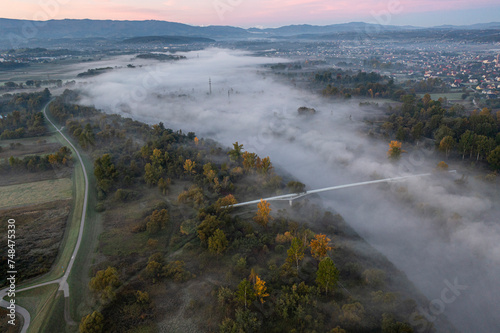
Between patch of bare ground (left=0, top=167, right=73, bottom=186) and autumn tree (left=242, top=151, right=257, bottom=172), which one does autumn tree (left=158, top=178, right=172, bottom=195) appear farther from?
patch of bare ground (left=0, top=167, right=73, bottom=186)

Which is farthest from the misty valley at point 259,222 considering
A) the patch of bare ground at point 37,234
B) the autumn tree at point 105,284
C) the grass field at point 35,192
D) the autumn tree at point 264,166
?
the autumn tree at point 264,166

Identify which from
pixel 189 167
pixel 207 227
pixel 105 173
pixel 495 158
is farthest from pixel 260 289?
pixel 495 158

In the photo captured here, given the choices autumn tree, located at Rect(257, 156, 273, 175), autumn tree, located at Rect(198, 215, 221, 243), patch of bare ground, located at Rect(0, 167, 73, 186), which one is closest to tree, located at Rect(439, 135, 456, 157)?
autumn tree, located at Rect(257, 156, 273, 175)

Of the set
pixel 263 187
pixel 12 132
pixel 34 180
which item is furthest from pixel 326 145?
pixel 12 132

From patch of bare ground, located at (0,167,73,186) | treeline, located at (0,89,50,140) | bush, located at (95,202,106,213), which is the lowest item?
bush, located at (95,202,106,213)

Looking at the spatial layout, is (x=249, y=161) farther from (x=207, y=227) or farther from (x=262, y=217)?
(x=207, y=227)

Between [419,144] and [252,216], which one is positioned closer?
[252,216]

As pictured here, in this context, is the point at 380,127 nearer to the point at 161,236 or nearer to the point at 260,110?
the point at 260,110
